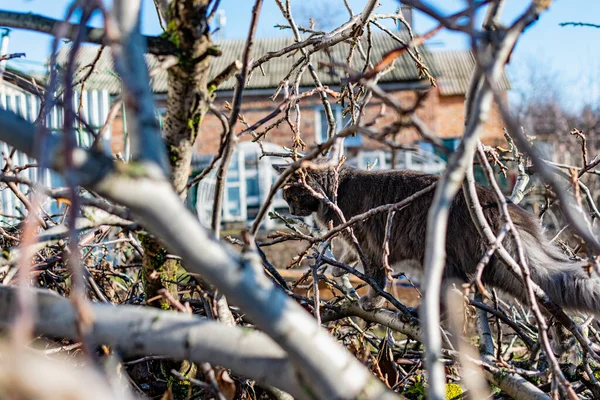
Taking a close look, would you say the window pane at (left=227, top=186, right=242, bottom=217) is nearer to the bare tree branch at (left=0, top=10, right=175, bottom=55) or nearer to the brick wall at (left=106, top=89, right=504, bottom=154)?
the brick wall at (left=106, top=89, right=504, bottom=154)

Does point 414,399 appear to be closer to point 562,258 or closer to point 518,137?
point 562,258

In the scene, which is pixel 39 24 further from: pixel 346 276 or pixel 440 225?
pixel 346 276

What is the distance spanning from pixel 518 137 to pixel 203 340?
900mm

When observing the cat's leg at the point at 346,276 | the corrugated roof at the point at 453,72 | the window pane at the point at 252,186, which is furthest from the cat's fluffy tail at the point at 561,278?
the corrugated roof at the point at 453,72

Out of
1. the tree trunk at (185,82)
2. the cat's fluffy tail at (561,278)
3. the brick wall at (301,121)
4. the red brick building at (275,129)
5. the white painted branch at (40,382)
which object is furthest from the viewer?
the brick wall at (301,121)

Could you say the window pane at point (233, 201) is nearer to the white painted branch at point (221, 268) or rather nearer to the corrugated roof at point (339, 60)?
the corrugated roof at point (339, 60)

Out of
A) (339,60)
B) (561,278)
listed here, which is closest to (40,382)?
(561,278)

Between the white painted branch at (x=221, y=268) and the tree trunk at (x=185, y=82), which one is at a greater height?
the tree trunk at (x=185, y=82)

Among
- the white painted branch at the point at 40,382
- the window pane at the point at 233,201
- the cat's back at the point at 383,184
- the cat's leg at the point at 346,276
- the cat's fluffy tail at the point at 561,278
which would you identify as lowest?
the window pane at the point at 233,201

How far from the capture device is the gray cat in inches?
149

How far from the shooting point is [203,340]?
55.7 inches

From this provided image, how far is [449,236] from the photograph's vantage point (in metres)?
4.46

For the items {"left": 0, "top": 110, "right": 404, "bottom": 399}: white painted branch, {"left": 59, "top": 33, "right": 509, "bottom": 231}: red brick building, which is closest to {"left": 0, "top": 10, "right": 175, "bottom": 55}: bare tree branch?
{"left": 0, "top": 110, "right": 404, "bottom": 399}: white painted branch

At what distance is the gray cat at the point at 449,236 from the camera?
379cm
